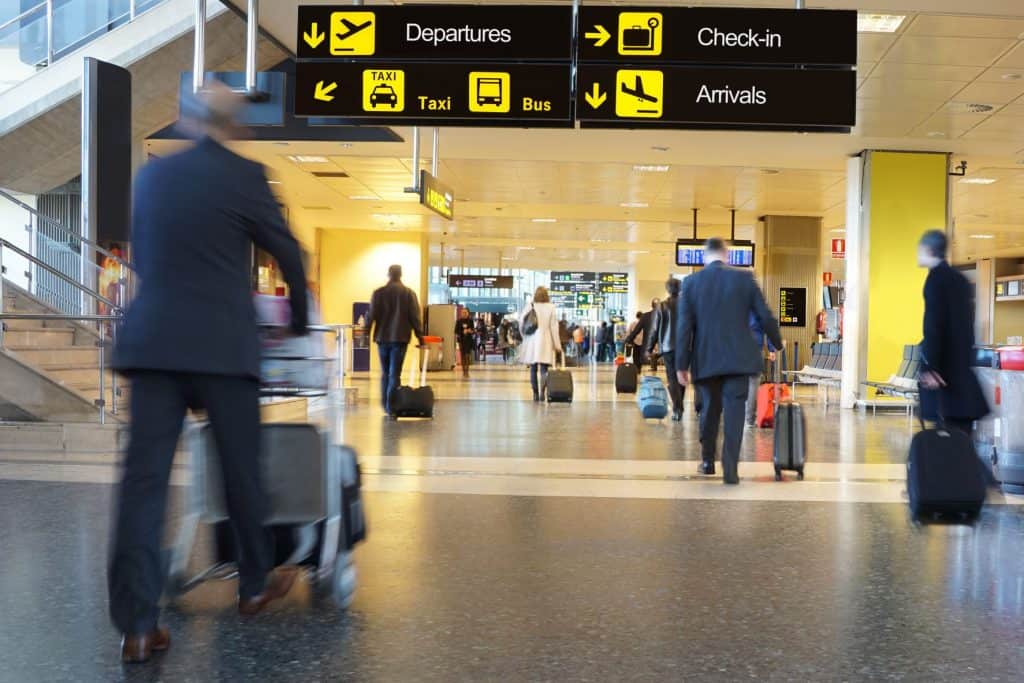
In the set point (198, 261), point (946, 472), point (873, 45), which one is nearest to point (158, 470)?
point (198, 261)

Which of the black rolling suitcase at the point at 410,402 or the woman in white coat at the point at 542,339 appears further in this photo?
the woman in white coat at the point at 542,339

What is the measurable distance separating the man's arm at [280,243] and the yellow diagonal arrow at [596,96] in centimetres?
478

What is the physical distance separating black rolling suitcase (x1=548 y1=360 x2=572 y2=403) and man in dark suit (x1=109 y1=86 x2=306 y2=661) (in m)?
12.2

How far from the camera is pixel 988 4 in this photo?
9.29 metres

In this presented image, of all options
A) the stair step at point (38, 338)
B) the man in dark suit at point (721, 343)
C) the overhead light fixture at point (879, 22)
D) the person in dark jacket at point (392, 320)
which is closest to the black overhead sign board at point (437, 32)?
the man in dark suit at point (721, 343)

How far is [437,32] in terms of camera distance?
7945mm

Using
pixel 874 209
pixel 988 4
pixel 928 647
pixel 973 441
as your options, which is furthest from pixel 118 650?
pixel 874 209

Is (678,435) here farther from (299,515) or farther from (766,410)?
(299,515)

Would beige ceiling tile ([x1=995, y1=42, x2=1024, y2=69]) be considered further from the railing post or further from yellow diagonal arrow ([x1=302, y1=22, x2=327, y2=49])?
the railing post

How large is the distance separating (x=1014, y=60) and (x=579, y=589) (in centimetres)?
916

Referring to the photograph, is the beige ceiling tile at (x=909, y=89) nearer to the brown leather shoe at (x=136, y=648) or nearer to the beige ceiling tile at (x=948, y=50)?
the beige ceiling tile at (x=948, y=50)

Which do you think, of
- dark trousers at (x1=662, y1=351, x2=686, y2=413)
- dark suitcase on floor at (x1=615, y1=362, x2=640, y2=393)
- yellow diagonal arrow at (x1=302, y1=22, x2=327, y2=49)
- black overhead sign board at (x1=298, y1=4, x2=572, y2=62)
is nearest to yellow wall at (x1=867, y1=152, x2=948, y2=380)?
dark suitcase on floor at (x1=615, y1=362, x2=640, y2=393)

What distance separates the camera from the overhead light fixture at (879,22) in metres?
9.70

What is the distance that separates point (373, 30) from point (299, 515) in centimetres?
516
